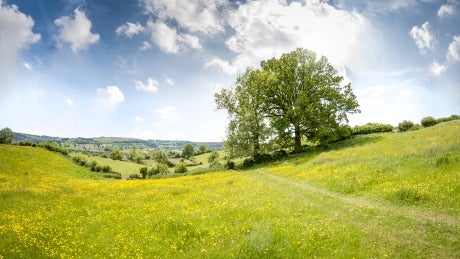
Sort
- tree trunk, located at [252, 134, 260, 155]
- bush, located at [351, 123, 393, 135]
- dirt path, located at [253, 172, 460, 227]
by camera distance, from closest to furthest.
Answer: dirt path, located at [253, 172, 460, 227]
tree trunk, located at [252, 134, 260, 155]
bush, located at [351, 123, 393, 135]

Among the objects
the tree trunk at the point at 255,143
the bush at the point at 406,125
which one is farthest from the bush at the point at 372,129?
the tree trunk at the point at 255,143

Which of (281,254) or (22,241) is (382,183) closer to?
(281,254)

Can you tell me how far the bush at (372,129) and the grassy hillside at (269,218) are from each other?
29572 millimetres

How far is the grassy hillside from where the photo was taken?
46.8 ft

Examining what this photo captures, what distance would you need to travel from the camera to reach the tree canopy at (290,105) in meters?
52.4

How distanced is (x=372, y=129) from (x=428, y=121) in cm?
938

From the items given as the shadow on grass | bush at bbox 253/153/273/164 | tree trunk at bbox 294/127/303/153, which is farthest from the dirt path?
bush at bbox 253/153/273/164

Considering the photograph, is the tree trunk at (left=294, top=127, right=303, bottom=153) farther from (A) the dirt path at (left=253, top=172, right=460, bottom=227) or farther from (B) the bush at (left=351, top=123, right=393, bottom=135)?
(A) the dirt path at (left=253, top=172, right=460, bottom=227)

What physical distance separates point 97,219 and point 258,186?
15.3m

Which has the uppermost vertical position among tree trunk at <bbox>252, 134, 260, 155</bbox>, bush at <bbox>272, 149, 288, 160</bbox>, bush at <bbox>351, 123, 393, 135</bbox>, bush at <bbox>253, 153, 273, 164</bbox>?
bush at <bbox>351, 123, 393, 135</bbox>

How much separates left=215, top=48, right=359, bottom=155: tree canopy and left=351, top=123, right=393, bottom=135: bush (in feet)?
33.9

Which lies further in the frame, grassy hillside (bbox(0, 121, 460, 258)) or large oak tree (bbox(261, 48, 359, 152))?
large oak tree (bbox(261, 48, 359, 152))

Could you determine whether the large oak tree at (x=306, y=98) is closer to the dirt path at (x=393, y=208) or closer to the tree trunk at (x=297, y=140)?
the tree trunk at (x=297, y=140)

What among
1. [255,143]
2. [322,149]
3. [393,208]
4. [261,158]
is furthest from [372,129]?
[393,208]
